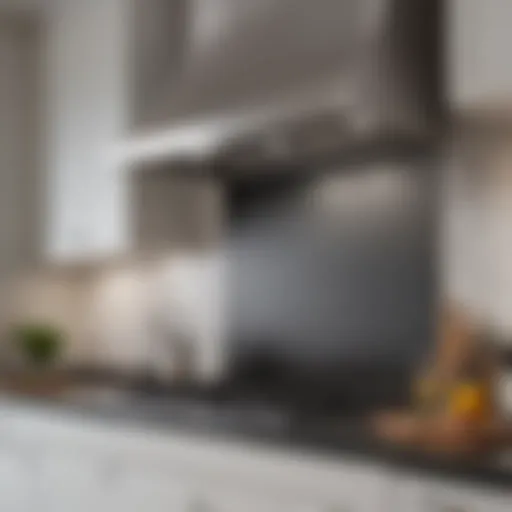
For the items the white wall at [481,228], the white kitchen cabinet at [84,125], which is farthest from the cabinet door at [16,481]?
the white wall at [481,228]

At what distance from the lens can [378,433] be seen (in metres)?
2.27

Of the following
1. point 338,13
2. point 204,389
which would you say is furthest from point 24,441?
point 338,13

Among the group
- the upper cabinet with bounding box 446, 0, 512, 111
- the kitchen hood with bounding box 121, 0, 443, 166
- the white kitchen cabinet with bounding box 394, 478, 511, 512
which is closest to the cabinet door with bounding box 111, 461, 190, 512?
the white kitchen cabinet with bounding box 394, 478, 511, 512

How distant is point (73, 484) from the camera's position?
311 cm

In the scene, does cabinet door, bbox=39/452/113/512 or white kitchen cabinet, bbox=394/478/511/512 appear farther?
cabinet door, bbox=39/452/113/512

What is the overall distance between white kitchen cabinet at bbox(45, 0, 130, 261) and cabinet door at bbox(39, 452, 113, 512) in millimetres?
817

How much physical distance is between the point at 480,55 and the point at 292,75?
54 centimetres

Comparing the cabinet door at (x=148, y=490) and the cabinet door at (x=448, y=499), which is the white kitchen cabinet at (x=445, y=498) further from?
the cabinet door at (x=148, y=490)

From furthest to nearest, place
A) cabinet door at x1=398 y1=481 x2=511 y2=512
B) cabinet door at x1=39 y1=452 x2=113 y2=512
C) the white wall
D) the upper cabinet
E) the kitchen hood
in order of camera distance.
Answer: cabinet door at x1=39 y1=452 x2=113 y2=512, the white wall, the kitchen hood, the upper cabinet, cabinet door at x1=398 y1=481 x2=511 y2=512

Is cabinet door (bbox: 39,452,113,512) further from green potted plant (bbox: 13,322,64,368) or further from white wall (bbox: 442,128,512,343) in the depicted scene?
white wall (bbox: 442,128,512,343)

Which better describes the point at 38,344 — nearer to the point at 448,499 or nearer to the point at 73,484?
the point at 73,484

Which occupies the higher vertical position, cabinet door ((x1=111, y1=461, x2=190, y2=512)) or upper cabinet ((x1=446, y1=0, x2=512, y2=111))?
upper cabinet ((x1=446, y1=0, x2=512, y2=111))

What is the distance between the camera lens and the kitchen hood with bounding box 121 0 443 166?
250 centimetres

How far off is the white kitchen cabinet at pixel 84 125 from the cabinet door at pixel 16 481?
772 mm
